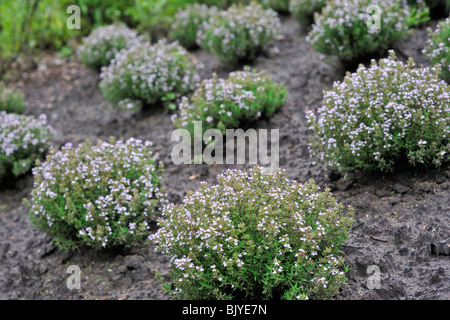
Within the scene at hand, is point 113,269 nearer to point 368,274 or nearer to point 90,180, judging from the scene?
point 90,180

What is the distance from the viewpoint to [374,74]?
13.1ft

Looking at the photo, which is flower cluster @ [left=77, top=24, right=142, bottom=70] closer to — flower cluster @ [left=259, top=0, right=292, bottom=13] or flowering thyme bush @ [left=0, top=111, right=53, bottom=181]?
flowering thyme bush @ [left=0, top=111, right=53, bottom=181]

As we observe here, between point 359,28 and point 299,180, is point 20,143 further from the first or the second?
point 359,28

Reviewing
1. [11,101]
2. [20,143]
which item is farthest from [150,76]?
[11,101]

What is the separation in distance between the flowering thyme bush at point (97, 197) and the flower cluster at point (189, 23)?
11.3 feet

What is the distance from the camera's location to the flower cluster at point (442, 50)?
4271mm

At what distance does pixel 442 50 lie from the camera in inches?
173

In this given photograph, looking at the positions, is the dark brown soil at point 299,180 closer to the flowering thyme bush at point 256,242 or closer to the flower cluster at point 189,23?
the flowering thyme bush at point 256,242

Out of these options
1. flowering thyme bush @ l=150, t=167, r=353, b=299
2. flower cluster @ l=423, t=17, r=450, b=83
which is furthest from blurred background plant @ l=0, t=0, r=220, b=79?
flowering thyme bush @ l=150, t=167, r=353, b=299

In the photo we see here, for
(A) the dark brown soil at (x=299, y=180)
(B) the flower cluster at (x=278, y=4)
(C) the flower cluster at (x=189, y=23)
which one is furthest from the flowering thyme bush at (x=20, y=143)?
(B) the flower cluster at (x=278, y=4)

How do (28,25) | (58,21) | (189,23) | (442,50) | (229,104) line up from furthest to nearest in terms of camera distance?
(58,21) < (28,25) < (189,23) < (229,104) < (442,50)

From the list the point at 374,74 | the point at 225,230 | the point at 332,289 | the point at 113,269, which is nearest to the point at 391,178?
the point at 374,74

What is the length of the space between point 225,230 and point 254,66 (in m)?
3.79

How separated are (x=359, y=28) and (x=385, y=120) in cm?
179
